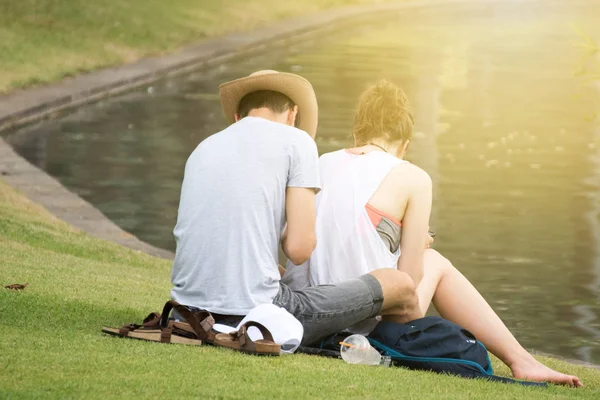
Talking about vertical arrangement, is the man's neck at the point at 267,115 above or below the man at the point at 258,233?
above

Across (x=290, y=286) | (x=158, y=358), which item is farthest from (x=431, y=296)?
(x=158, y=358)

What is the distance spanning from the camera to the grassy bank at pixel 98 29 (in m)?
23.1

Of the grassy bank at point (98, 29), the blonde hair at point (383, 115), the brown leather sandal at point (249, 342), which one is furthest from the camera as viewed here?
the grassy bank at point (98, 29)

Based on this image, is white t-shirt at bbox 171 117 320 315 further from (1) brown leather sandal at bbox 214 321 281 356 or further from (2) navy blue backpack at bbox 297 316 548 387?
(2) navy blue backpack at bbox 297 316 548 387

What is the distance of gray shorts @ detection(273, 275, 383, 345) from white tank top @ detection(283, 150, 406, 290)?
22 centimetres

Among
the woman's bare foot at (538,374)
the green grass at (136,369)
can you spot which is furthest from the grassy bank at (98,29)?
the woman's bare foot at (538,374)

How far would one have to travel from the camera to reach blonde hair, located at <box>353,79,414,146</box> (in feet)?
18.0

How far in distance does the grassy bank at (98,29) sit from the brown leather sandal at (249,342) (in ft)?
51.6

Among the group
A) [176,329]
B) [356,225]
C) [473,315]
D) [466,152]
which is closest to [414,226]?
[356,225]

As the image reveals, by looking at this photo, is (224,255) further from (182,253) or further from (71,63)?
(71,63)

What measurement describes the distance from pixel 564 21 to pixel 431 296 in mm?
38848

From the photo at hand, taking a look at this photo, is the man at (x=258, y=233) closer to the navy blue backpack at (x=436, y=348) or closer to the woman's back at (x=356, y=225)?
the navy blue backpack at (x=436, y=348)

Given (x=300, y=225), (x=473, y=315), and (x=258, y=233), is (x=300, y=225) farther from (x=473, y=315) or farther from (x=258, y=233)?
(x=473, y=315)

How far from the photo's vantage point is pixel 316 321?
5.06 m
